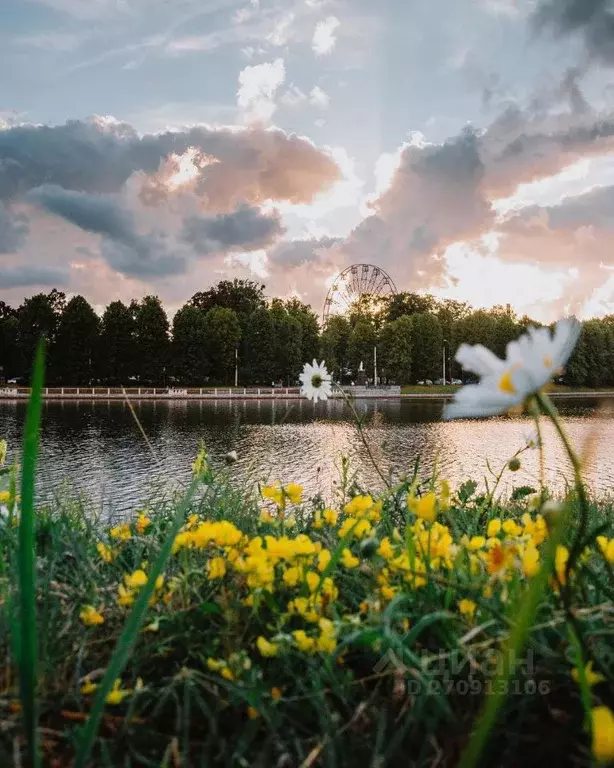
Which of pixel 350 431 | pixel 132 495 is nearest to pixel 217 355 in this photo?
pixel 350 431

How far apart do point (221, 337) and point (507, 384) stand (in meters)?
64.5

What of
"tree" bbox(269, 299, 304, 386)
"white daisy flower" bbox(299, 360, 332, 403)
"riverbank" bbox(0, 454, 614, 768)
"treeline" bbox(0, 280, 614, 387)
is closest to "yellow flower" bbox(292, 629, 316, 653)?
"riverbank" bbox(0, 454, 614, 768)

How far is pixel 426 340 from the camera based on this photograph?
7438cm

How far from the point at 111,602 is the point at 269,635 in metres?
0.47

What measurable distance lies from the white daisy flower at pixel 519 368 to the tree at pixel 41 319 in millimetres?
63581

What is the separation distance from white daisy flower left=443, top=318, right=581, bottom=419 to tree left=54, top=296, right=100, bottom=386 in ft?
207

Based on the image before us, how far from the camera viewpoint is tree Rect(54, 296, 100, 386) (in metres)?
60.4

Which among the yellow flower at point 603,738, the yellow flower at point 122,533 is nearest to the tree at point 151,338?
the yellow flower at point 122,533

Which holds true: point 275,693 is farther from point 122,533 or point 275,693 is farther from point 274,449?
point 274,449

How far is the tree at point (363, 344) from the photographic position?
239ft

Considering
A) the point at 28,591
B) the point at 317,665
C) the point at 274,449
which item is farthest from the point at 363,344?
the point at 28,591

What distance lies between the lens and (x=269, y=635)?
153cm

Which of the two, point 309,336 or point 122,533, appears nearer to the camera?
point 122,533

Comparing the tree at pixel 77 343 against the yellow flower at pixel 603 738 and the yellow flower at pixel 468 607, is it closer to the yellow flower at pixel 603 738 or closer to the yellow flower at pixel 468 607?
the yellow flower at pixel 468 607
